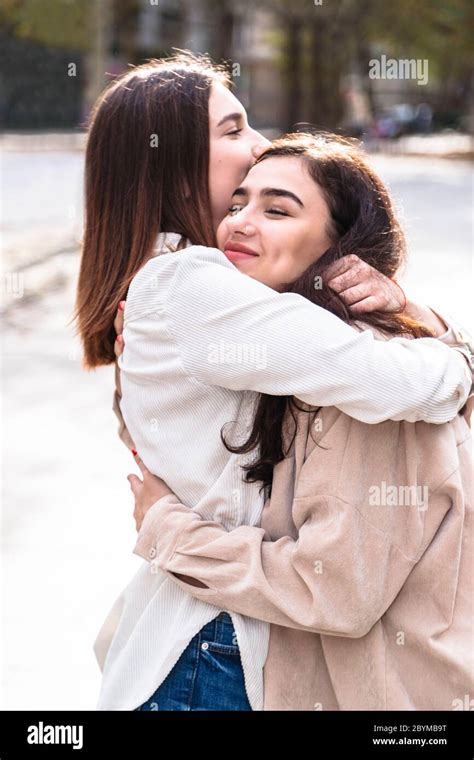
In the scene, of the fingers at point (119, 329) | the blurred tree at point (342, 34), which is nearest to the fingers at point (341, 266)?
the fingers at point (119, 329)

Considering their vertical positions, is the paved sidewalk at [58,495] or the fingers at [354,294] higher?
the fingers at [354,294]

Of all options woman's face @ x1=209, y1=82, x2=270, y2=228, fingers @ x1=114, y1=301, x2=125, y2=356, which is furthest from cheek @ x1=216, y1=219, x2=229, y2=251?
fingers @ x1=114, y1=301, x2=125, y2=356

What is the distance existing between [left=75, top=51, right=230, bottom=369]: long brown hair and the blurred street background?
592 millimetres

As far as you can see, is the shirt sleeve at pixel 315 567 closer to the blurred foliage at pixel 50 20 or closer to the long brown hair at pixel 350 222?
the long brown hair at pixel 350 222

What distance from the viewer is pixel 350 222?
2.32 meters

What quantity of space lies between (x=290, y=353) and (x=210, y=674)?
1.99ft

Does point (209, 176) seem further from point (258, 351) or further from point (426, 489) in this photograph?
point (426, 489)

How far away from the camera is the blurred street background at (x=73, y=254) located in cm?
443

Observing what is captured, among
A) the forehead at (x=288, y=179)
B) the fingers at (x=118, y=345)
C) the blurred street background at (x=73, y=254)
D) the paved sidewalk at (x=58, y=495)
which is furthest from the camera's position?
the blurred street background at (x=73, y=254)

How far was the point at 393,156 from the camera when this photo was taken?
1415 inches

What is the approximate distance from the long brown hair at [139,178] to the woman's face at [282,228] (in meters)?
0.19

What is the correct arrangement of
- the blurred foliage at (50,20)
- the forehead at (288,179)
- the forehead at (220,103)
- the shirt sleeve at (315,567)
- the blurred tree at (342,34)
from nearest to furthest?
the shirt sleeve at (315,567)
the forehead at (288,179)
the forehead at (220,103)
the blurred tree at (342,34)
the blurred foliage at (50,20)
